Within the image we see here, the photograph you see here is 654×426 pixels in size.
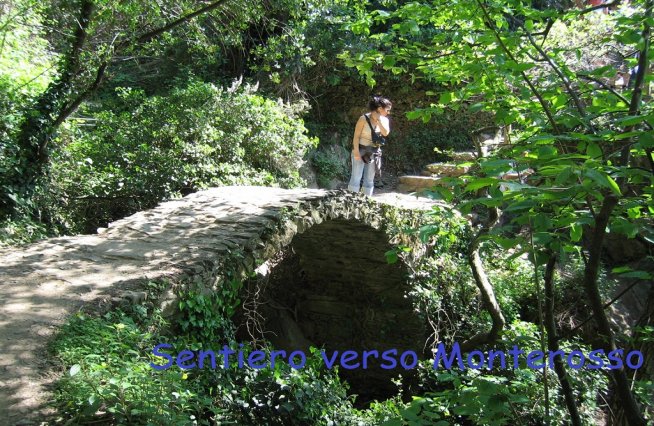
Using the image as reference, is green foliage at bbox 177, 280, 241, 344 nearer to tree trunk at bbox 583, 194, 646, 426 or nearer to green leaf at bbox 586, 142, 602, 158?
tree trunk at bbox 583, 194, 646, 426

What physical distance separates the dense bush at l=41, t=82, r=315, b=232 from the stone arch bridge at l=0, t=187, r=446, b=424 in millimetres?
1349

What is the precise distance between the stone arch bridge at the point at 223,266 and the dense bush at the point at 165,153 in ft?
4.43

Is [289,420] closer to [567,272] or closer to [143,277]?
[143,277]

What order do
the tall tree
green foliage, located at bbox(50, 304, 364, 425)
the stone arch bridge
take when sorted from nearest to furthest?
the tall tree
green foliage, located at bbox(50, 304, 364, 425)
the stone arch bridge

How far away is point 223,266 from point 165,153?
3.96 m

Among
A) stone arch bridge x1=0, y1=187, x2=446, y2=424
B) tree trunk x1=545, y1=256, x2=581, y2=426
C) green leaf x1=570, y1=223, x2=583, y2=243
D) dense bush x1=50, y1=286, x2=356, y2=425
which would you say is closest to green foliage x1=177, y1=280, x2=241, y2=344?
dense bush x1=50, y1=286, x2=356, y2=425

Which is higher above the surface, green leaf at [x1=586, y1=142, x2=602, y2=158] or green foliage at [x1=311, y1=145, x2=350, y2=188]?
green foliage at [x1=311, y1=145, x2=350, y2=188]

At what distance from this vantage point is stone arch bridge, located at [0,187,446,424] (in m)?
2.87

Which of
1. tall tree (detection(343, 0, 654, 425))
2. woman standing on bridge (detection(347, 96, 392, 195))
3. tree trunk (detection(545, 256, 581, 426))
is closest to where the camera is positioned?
tall tree (detection(343, 0, 654, 425))

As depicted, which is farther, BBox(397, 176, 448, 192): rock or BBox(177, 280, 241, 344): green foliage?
BBox(397, 176, 448, 192): rock

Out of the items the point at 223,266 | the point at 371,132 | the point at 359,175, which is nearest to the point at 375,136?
the point at 371,132

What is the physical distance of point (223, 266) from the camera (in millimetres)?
4094

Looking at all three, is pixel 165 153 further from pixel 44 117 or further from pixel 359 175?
pixel 359 175

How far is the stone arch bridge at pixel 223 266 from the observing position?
2.87 meters
